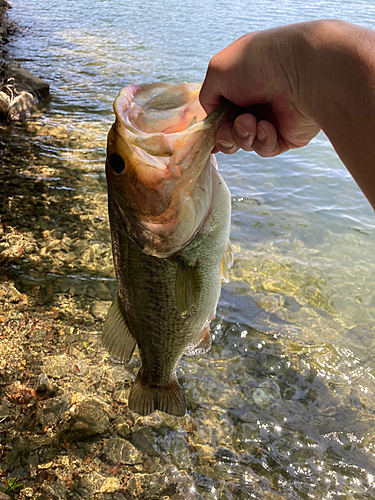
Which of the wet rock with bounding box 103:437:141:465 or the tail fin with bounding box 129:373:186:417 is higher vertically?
the tail fin with bounding box 129:373:186:417

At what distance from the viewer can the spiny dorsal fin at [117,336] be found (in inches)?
94.7

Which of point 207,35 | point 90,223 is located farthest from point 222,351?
point 207,35

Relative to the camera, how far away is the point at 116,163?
1.74 m

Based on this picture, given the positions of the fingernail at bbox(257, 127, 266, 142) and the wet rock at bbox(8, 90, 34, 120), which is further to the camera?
the wet rock at bbox(8, 90, 34, 120)

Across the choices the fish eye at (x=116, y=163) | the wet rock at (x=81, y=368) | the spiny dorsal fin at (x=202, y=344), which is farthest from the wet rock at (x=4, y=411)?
the fish eye at (x=116, y=163)

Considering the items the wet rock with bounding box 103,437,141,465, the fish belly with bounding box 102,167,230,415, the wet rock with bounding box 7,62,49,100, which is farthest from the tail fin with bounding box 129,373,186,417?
the wet rock with bounding box 7,62,49,100

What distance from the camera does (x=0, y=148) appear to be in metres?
7.59

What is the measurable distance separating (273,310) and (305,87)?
352 centimetres

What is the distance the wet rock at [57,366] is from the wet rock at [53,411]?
240 mm

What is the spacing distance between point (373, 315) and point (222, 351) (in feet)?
6.59

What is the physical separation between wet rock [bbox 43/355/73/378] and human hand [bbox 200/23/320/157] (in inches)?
106

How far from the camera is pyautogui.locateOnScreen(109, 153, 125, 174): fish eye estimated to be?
5.66ft

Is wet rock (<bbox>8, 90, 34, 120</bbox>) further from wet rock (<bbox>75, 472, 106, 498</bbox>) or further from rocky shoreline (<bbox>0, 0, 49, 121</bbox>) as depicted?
wet rock (<bbox>75, 472, 106, 498</bbox>)

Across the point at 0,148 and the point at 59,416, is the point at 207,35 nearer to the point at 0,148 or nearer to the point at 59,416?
the point at 0,148
